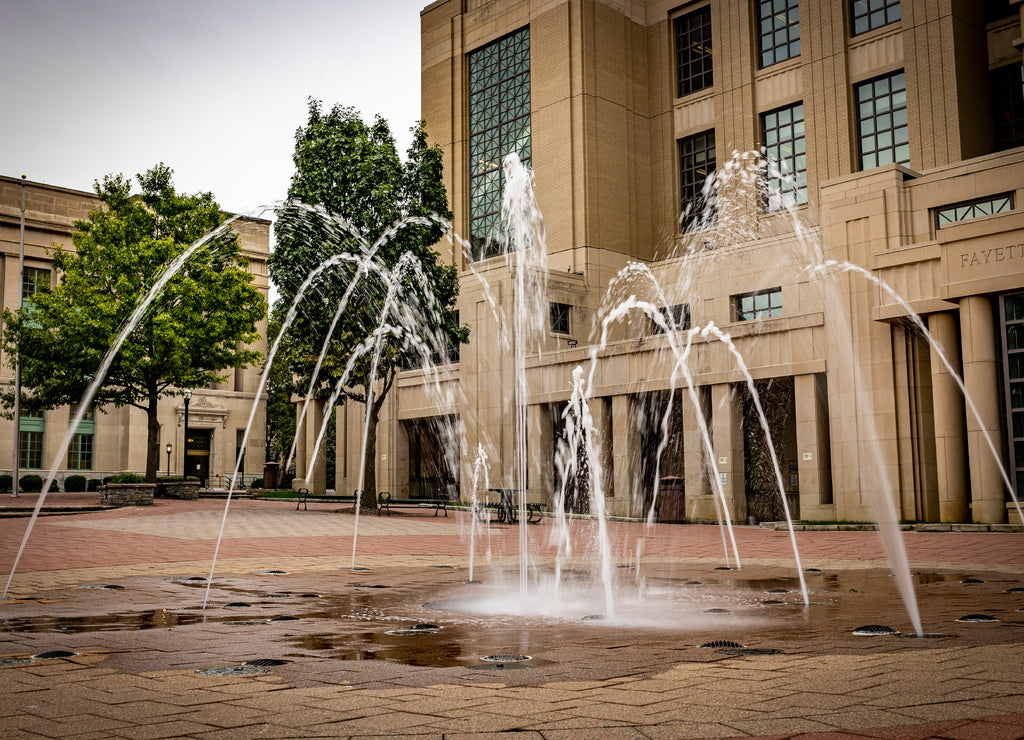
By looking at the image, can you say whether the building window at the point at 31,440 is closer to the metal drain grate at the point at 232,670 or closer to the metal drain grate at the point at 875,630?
the metal drain grate at the point at 232,670

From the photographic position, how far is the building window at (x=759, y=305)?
35.3m

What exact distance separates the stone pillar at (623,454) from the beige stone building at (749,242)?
0.29ft

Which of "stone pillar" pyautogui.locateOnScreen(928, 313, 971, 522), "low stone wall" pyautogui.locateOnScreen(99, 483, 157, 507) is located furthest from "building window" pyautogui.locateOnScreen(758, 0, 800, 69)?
"low stone wall" pyautogui.locateOnScreen(99, 483, 157, 507)

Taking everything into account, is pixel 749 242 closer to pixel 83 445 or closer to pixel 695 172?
pixel 695 172

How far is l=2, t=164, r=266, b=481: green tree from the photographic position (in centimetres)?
3597

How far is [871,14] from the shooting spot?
38.1 m

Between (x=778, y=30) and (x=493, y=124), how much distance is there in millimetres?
15660

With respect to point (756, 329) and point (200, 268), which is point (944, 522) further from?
point (200, 268)

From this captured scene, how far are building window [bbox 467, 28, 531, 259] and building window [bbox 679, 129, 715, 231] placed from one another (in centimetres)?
810

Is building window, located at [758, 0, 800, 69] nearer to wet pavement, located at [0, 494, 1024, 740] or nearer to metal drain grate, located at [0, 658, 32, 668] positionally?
wet pavement, located at [0, 494, 1024, 740]

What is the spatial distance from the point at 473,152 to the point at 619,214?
33.2ft

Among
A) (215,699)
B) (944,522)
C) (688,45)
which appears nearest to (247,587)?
(215,699)

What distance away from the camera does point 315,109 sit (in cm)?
3033

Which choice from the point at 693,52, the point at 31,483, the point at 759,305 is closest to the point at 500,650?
the point at 759,305
